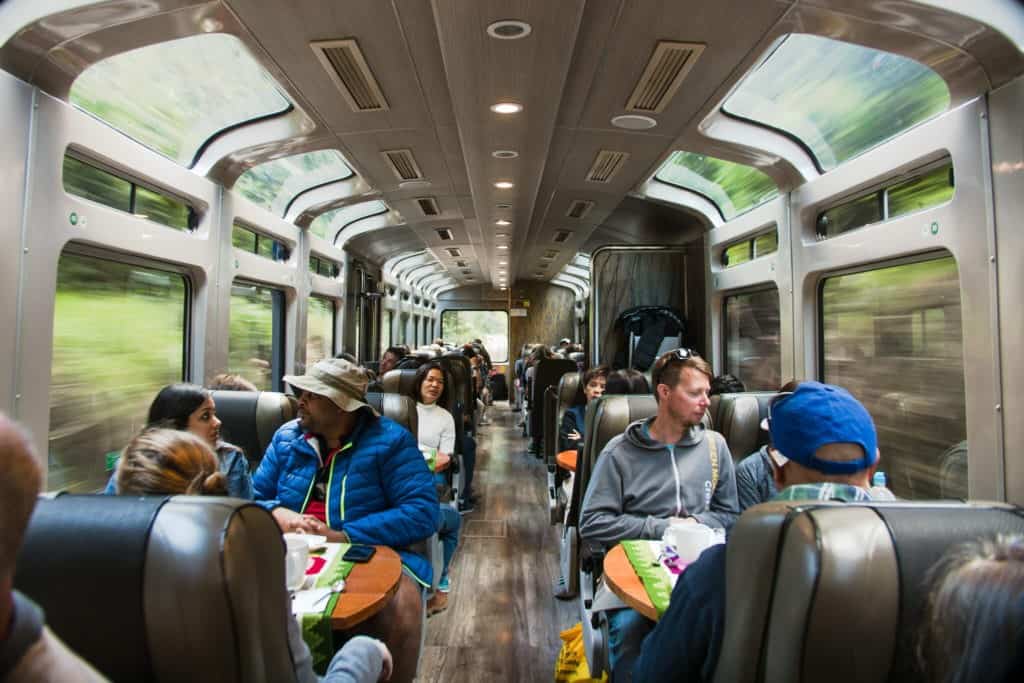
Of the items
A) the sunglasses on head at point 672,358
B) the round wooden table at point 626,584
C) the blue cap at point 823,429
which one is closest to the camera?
the blue cap at point 823,429

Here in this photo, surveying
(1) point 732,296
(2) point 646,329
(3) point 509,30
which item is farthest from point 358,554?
(2) point 646,329

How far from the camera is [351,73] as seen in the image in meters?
3.11

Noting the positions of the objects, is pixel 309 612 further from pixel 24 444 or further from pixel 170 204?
pixel 170 204

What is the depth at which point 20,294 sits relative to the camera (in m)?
2.23

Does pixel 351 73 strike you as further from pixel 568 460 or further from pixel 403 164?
pixel 568 460

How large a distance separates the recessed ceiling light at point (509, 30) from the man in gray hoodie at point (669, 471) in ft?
4.85

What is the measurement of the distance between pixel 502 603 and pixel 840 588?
3.00 meters

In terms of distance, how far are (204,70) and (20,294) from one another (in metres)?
1.58

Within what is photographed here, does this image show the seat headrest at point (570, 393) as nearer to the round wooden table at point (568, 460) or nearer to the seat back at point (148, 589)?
the round wooden table at point (568, 460)

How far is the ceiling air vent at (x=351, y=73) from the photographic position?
280cm

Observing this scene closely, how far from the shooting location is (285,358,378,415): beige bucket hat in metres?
2.27

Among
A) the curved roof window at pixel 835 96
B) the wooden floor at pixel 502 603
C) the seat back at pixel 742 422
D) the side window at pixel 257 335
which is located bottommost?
the wooden floor at pixel 502 603

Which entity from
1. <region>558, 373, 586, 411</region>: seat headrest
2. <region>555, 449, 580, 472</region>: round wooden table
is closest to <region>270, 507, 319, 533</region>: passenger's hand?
<region>555, 449, 580, 472</region>: round wooden table

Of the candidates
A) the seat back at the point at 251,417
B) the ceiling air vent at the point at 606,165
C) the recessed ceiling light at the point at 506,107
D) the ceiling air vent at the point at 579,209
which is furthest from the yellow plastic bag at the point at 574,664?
the ceiling air vent at the point at 579,209
